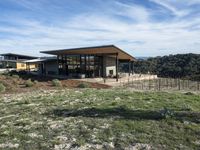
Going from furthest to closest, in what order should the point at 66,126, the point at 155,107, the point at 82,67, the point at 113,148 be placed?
the point at 82,67
the point at 155,107
the point at 66,126
the point at 113,148

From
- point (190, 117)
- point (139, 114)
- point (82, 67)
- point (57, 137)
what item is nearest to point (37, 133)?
point (57, 137)

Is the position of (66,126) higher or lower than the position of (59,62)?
lower

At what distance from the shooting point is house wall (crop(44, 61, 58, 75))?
44794mm

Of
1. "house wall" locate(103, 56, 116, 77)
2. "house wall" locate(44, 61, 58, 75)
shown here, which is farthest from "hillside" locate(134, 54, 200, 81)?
"house wall" locate(44, 61, 58, 75)

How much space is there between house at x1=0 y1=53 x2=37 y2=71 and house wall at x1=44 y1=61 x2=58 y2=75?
14.9 metres

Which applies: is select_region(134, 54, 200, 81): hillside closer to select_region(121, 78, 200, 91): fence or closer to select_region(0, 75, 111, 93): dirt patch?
select_region(121, 78, 200, 91): fence

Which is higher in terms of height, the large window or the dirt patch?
the large window

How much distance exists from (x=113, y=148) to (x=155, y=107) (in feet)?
15.9

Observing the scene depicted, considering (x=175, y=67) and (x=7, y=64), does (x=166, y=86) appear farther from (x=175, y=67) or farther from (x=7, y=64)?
(x=7, y=64)

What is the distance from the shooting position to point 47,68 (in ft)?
152

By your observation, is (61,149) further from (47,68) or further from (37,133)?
(47,68)

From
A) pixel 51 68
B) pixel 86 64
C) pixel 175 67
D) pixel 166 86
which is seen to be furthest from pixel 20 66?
pixel 166 86

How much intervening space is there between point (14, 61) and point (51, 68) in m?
19.1

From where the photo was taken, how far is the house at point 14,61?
60.9m
